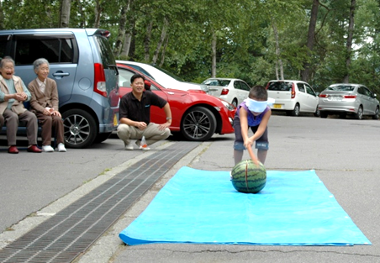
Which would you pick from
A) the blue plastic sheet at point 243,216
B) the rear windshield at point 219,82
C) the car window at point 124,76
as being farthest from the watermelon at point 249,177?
the rear windshield at point 219,82

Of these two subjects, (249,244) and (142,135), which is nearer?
(249,244)

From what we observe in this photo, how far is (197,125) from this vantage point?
14141 mm

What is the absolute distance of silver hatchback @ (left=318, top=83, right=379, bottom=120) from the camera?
29688mm

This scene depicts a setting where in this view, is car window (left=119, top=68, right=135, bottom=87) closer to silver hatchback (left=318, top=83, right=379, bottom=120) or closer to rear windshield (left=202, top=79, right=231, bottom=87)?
rear windshield (left=202, top=79, right=231, bottom=87)

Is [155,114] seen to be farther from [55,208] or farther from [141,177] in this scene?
[55,208]

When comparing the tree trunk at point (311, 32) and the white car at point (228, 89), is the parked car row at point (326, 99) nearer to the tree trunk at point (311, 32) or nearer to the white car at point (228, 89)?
the white car at point (228, 89)

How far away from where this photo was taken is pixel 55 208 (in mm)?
6133

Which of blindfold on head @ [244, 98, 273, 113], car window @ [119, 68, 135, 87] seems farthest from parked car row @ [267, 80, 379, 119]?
blindfold on head @ [244, 98, 273, 113]

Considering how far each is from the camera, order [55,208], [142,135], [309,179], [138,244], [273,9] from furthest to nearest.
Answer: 1. [273,9]
2. [142,135]
3. [309,179]
4. [55,208]
5. [138,244]

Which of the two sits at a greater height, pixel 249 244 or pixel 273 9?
pixel 273 9

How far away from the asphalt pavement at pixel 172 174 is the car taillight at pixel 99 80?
1034mm

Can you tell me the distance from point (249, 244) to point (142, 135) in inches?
278

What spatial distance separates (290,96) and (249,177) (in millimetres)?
24166

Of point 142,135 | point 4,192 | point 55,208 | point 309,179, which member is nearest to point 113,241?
point 55,208
